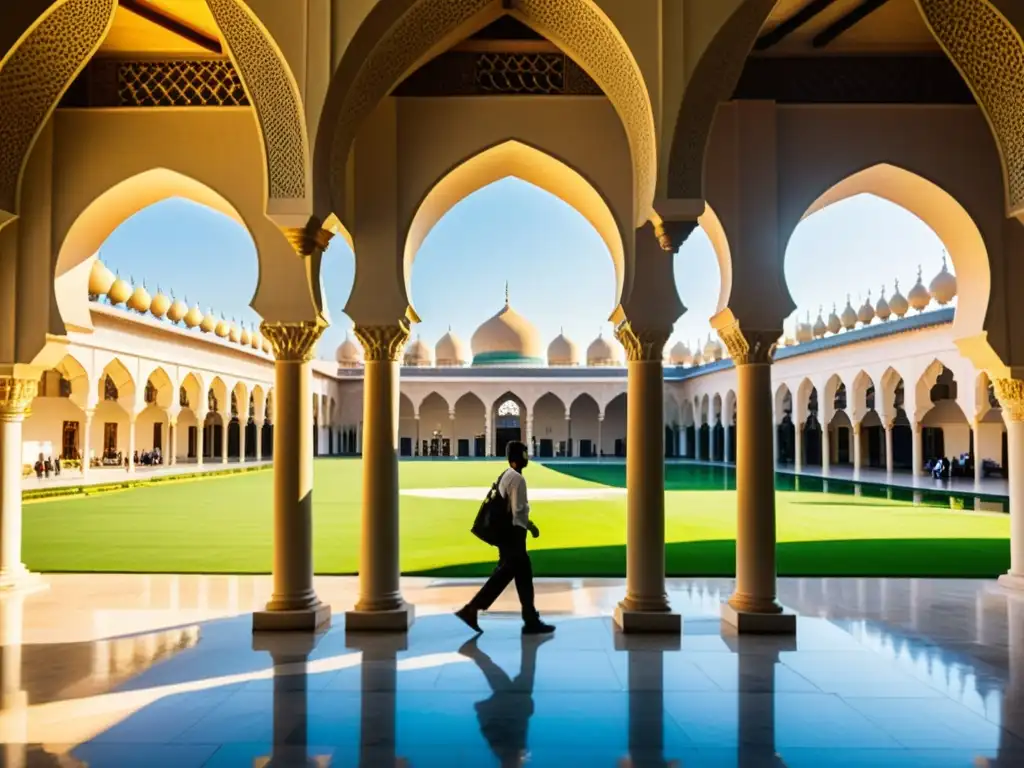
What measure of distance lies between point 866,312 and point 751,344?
26.5 m

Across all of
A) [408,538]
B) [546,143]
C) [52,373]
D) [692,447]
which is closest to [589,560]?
[408,538]

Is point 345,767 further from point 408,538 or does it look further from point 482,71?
point 408,538

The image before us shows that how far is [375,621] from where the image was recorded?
588cm

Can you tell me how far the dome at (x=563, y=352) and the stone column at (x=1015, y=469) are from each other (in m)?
35.0

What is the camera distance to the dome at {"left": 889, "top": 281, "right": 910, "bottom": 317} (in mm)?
28078

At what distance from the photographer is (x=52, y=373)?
2558 centimetres

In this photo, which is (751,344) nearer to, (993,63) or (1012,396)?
(993,63)

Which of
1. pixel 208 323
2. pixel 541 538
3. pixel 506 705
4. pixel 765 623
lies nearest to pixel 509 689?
pixel 506 705

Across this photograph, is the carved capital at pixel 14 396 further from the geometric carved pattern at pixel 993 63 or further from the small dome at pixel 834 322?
the small dome at pixel 834 322

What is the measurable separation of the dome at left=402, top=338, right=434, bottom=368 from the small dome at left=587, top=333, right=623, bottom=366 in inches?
342

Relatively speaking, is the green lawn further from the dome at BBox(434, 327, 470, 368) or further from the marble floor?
the dome at BBox(434, 327, 470, 368)

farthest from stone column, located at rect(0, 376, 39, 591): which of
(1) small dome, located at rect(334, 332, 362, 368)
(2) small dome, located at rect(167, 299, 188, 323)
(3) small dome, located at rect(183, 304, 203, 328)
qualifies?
(1) small dome, located at rect(334, 332, 362, 368)

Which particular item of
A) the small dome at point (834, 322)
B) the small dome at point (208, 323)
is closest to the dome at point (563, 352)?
the small dome at point (834, 322)

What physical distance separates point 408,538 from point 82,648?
229 inches
